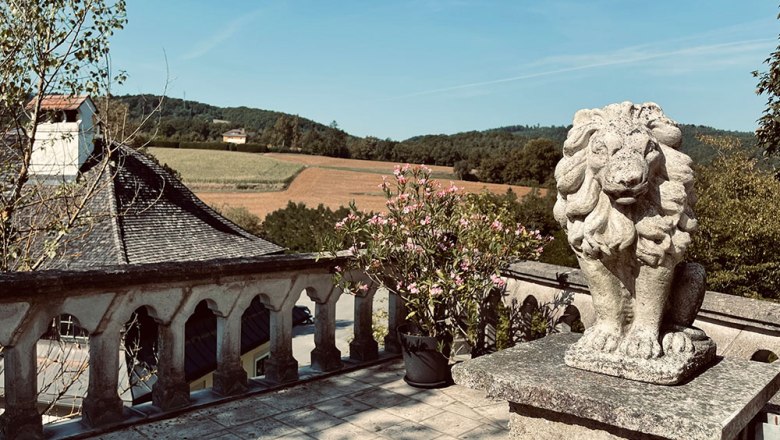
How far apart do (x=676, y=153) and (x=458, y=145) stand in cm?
5515

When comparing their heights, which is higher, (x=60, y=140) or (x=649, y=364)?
(x=60, y=140)

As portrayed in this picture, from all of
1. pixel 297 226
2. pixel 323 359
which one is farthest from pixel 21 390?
pixel 297 226

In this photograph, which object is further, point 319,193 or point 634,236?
point 319,193

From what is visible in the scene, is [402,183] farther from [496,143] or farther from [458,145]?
[496,143]

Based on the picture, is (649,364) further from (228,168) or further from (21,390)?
(228,168)

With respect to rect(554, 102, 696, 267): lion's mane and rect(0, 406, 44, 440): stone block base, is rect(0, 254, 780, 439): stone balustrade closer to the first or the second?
rect(0, 406, 44, 440): stone block base

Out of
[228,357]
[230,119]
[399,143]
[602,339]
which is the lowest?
[228,357]

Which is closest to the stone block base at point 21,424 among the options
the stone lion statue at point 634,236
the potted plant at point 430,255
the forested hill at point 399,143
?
the potted plant at point 430,255

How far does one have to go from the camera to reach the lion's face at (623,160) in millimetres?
2426

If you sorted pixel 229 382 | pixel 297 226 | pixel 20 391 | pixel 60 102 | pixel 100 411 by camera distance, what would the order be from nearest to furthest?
1. pixel 20 391
2. pixel 100 411
3. pixel 229 382
4. pixel 60 102
5. pixel 297 226

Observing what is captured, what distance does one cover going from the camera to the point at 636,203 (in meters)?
2.54

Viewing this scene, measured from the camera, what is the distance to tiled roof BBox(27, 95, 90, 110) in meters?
6.38

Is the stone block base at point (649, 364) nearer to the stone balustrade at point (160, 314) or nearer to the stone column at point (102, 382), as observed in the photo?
the stone balustrade at point (160, 314)

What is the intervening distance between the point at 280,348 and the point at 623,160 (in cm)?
331
